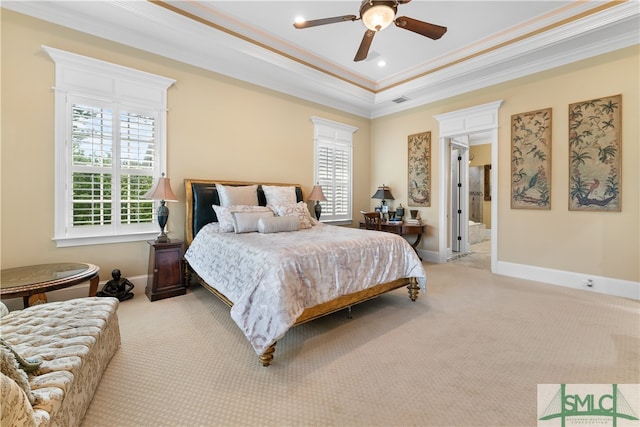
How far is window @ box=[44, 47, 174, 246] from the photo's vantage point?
3.04 m

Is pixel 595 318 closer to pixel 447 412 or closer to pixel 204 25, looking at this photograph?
pixel 447 412

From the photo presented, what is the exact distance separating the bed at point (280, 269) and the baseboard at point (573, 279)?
2.18 meters

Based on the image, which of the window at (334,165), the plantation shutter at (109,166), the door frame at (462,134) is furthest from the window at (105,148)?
the door frame at (462,134)

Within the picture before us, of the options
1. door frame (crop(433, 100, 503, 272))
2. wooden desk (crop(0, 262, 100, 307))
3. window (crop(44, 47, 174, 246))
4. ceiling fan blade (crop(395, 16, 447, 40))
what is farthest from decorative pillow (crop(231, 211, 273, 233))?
door frame (crop(433, 100, 503, 272))

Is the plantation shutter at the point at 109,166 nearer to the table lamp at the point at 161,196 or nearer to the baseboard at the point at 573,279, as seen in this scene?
the table lamp at the point at 161,196

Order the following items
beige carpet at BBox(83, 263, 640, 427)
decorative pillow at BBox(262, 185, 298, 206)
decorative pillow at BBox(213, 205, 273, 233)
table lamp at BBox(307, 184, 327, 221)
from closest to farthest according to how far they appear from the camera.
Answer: beige carpet at BBox(83, 263, 640, 427)
decorative pillow at BBox(213, 205, 273, 233)
decorative pillow at BBox(262, 185, 298, 206)
table lamp at BBox(307, 184, 327, 221)

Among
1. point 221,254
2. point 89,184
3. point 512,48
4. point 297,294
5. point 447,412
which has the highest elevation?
point 512,48

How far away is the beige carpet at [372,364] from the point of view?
1555 mm

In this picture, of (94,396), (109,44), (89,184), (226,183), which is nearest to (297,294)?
(94,396)

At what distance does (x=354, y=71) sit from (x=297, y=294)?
443 centimetres

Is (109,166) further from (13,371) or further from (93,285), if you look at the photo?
(13,371)

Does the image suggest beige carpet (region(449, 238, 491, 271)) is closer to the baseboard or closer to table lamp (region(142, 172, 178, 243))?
the baseboard

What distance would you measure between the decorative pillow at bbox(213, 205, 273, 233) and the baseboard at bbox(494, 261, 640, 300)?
154 inches

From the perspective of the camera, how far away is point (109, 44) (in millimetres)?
3305
